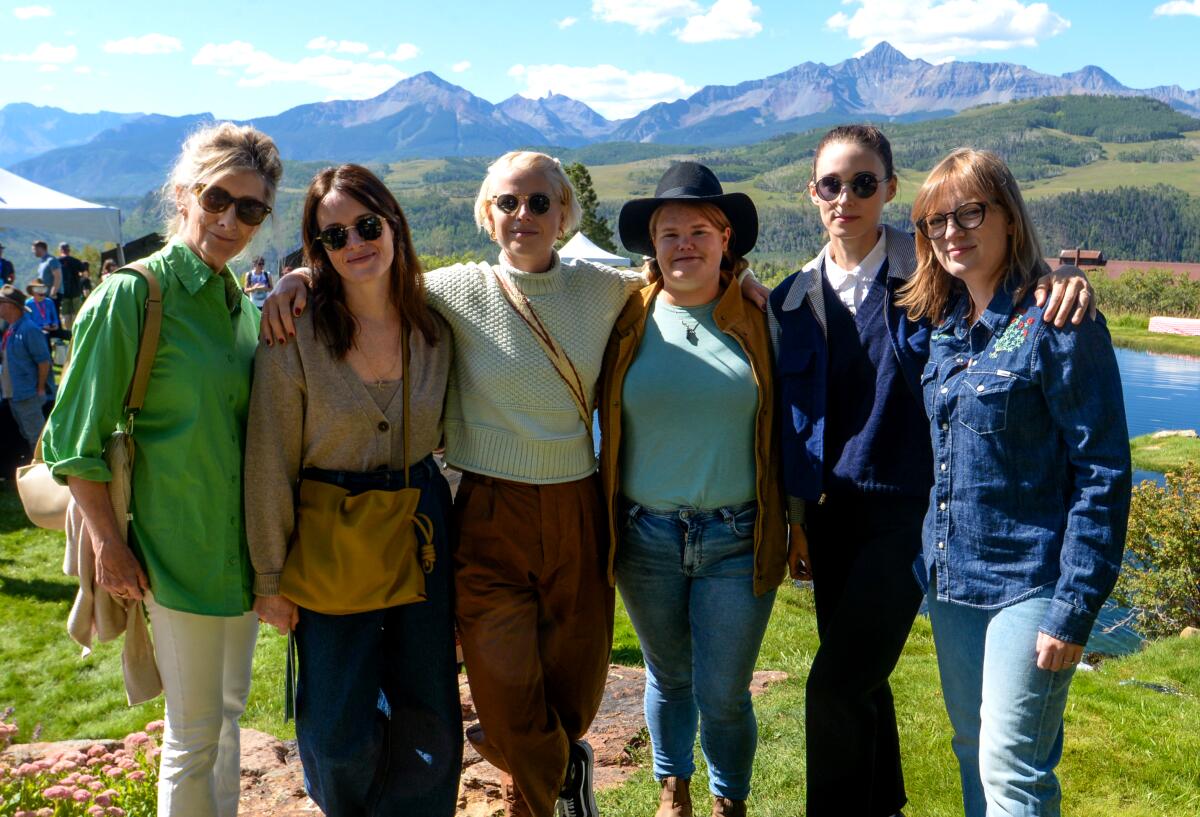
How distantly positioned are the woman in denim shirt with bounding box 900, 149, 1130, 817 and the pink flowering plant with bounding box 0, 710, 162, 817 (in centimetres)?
272

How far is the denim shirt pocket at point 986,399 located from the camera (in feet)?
7.27

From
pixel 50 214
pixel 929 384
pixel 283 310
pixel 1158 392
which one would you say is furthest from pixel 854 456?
pixel 1158 392

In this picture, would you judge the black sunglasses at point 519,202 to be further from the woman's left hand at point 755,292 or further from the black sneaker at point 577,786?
the black sneaker at point 577,786

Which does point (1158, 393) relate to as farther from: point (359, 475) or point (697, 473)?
point (359, 475)

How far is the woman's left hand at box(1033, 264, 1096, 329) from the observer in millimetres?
2146

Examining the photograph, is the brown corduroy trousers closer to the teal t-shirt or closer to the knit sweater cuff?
the teal t-shirt

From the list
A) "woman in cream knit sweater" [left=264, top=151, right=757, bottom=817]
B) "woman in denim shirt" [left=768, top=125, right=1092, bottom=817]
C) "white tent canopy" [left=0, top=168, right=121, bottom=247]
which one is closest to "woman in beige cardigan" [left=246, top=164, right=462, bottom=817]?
"woman in cream knit sweater" [left=264, top=151, right=757, bottom=817]

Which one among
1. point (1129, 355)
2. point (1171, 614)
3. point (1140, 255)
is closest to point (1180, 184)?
point (1140, 255)

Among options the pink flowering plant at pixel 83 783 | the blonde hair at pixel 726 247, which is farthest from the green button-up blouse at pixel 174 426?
the blonde hair at pixel 726 247

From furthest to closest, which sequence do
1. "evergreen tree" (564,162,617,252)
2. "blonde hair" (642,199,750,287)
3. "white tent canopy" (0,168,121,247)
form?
"evergreen tree" (564,162,617,252), "white tent canopy" (0,168,121,247), "blonde hair" (642,199,750,287)

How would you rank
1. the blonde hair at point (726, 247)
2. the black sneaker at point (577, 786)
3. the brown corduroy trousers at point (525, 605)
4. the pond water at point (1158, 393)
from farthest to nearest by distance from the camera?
1. the pond water at point (1158, 393)
2. the black sneaker at point (577, 786)
3. the blonde hair at point (726, 247)
4. the brown corduroy trousers at point (525, 605)

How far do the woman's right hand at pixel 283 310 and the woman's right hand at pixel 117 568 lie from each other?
2.20 ft

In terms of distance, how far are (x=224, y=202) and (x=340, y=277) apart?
0.37 m

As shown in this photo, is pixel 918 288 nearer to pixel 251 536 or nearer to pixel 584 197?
pixel 251 536
